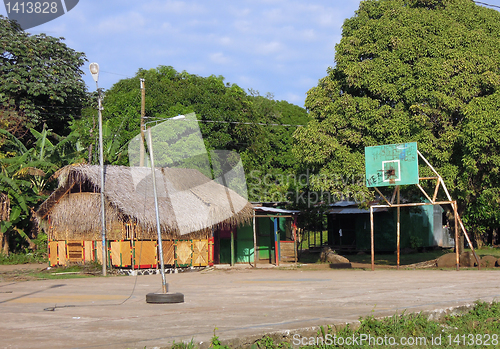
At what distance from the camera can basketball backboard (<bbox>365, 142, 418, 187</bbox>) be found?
663 inches

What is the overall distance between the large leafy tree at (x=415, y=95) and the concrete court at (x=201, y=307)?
535cm

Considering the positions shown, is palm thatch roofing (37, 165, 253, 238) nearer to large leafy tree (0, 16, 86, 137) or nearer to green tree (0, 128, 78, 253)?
green tree (0, 128, 78, 253)

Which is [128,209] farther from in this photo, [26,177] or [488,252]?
[488,252]

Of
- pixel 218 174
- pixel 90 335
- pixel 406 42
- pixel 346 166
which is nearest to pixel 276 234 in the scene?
pixel 346 166

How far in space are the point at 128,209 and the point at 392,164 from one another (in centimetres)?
925

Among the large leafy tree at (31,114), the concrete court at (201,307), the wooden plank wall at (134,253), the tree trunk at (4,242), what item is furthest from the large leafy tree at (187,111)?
the concrete court at (201,307)

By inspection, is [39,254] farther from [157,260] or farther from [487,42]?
[487,42]

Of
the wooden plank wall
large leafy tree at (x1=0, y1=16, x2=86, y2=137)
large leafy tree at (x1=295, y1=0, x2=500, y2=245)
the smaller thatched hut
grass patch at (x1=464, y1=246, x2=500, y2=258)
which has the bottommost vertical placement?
grass patch at (x1=464, y1=246, x2=500, y2=258)

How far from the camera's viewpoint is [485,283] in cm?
1211

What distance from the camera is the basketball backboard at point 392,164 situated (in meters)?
16.8

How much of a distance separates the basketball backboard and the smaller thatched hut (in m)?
5.70

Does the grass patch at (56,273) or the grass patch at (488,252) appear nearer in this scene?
the grass patch at (56,273)

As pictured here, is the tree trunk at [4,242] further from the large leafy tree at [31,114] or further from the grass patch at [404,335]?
the grass patch at [404,335]

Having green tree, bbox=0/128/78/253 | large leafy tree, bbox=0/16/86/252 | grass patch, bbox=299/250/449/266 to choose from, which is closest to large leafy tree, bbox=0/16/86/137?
large leafy tree, bbox=0/16/86/252
